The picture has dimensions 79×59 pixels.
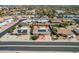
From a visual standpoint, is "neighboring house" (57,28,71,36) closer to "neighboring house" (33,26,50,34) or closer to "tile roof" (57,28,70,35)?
"tile roof" (57,28,70,35)

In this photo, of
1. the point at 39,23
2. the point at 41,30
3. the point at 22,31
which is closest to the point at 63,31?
the point at 41,30

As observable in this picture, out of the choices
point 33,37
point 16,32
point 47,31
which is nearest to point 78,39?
point 47,31

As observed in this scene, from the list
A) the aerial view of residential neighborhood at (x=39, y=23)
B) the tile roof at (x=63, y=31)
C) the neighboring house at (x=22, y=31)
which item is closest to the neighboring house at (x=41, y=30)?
the aerial view of residential neighborhood at (x=39, y=23)

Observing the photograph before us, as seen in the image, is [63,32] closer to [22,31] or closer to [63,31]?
[63,31]

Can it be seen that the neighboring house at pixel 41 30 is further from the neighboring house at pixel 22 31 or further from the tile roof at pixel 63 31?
the tile roof at pixel 63 31

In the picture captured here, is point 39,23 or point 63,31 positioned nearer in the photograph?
point 63,31

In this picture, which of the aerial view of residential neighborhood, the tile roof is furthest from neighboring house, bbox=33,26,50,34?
the tile roof

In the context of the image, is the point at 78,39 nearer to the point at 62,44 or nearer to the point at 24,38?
the point at 62,44
